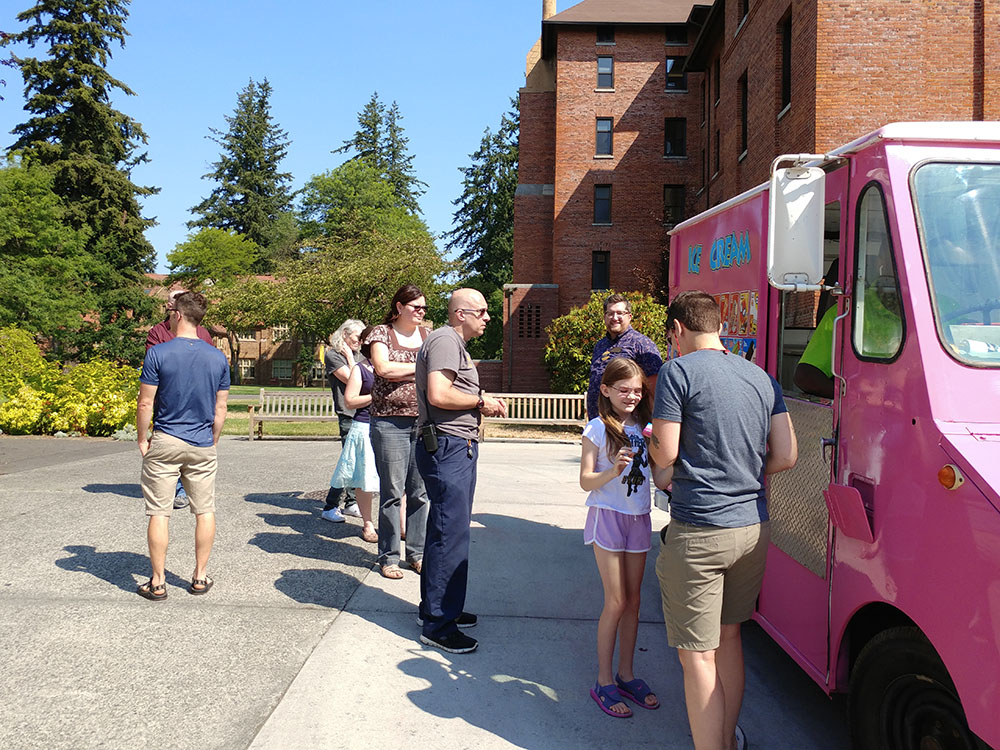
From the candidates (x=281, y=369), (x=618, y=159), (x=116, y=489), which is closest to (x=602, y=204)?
(x=618, y=159)

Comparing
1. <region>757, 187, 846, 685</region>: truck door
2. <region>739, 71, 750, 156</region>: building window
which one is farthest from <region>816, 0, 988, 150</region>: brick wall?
<region>757, 187, 846, 685</region>: truck door

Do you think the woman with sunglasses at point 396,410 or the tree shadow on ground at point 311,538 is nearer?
the woman with sunglasses at point 396,410

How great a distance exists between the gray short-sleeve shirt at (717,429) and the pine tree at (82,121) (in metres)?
39.0

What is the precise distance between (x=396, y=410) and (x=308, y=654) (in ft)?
6.20

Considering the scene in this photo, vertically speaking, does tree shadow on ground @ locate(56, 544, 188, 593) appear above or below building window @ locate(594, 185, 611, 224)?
below

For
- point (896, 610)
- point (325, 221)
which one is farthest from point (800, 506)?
point (325, 221)

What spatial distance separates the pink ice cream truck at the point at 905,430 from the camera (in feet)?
7.69

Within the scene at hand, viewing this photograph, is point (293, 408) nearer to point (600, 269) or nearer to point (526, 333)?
point (526, 333)

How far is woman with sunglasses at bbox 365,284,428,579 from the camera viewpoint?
5.77 m

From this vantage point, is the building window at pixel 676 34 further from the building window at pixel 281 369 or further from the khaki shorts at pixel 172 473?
the building window at pixel 281 369

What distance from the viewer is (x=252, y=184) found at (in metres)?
67.6

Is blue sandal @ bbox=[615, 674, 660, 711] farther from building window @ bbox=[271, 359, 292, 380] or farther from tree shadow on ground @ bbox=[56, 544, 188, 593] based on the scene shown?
building window @ bbox=[271, 359, 292, 380]

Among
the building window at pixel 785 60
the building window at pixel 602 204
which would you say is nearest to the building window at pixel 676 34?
the building window at pixel 602 204

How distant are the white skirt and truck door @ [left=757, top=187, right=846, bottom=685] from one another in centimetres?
368
